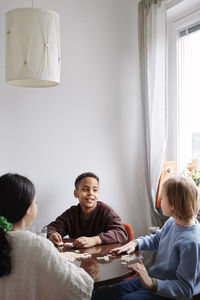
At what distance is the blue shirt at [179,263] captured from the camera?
1708mm

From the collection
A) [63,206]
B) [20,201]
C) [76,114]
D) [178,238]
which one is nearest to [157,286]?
[178,238]

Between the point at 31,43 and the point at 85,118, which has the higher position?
the point at 31,43

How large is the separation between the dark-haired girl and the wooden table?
20 centimetres

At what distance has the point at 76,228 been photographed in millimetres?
2527

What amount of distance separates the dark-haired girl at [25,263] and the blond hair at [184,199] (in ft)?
2.10

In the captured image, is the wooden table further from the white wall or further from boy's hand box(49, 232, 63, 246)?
the white wall

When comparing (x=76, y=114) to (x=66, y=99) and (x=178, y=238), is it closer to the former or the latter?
(x=66, y=99)

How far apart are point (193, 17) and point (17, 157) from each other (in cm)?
169

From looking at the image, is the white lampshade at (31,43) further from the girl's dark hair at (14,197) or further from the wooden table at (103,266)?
the wooden table at (103,266)

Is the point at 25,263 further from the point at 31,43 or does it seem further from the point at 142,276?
the point at 31,43

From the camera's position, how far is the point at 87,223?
2.52 metres

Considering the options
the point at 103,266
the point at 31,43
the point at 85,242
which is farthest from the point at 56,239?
the point at 31,43

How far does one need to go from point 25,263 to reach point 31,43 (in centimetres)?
114

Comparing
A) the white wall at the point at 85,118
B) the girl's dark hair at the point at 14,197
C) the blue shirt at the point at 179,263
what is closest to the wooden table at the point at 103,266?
the blue shirt at the point at 179,263
